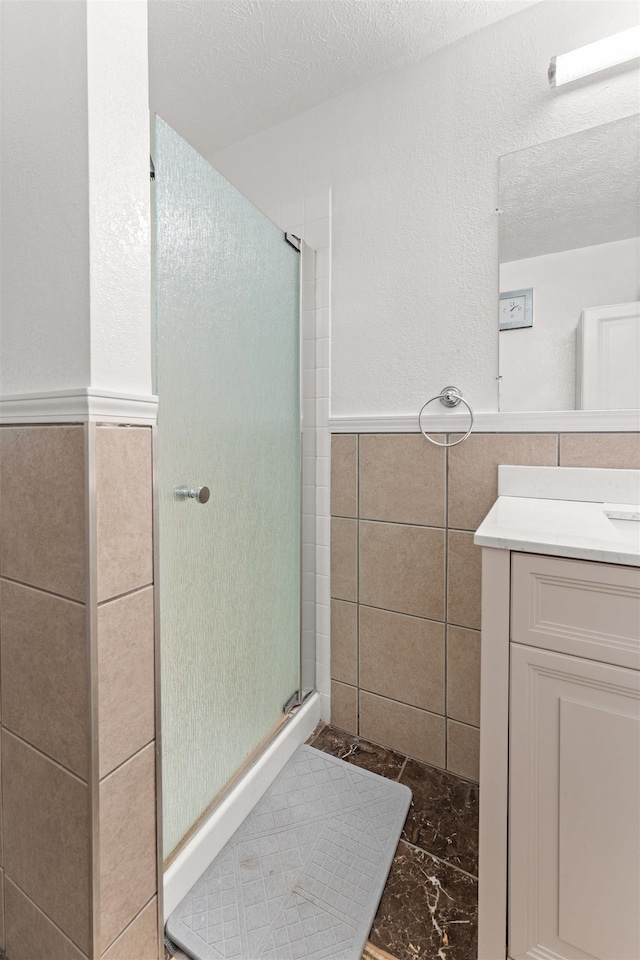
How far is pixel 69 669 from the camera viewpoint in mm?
714

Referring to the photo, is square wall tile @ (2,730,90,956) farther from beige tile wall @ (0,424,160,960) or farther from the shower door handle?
the shower door handle

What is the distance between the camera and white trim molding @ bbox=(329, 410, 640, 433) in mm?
1107

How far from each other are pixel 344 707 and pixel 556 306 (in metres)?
1.39

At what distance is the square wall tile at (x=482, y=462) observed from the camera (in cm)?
120

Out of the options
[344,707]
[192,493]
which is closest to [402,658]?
[344,707]

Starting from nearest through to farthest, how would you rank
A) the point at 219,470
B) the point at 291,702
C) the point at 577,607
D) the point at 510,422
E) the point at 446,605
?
1. the point at 577,607
2. the point at 219,470
3. the point at 510,422
4. the point at 446,605
5. the point at 291,702

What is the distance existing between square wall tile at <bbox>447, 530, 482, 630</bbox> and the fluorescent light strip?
3.93ft

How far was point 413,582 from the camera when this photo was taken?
1.40 metres

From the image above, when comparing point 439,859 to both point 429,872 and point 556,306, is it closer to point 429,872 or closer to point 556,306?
point 429,872

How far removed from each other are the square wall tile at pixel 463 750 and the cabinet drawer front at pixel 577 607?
2.60 ft

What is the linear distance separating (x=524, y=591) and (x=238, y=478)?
742mm

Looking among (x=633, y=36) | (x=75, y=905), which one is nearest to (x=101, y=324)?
(x=75, y=905)

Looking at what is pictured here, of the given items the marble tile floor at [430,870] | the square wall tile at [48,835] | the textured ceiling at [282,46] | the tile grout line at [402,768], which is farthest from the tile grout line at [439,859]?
the textured ceiling at [282,46]

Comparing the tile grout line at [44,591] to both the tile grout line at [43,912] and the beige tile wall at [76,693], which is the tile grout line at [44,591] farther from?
the tile grout line at [43,912]
